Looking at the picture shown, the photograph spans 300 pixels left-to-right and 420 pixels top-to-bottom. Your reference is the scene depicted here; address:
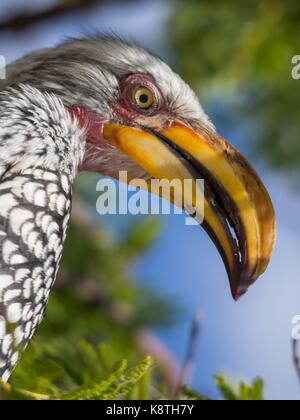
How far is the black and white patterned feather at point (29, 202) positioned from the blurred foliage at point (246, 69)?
1990 millimetres

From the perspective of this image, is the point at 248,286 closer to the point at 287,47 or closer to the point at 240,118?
the point at 287,47

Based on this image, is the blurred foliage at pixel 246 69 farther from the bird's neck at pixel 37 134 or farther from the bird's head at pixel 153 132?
the bird's neck at pixel 37 134

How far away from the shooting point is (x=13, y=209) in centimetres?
277

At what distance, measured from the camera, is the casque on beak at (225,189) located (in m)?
2.94

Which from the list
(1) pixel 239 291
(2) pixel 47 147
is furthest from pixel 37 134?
(1) pixel 239 291

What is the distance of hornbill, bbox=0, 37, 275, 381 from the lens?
2764 mm

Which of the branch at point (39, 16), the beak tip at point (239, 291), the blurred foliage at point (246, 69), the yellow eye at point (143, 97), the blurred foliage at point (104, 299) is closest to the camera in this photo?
the beak tip at point (239, 291)

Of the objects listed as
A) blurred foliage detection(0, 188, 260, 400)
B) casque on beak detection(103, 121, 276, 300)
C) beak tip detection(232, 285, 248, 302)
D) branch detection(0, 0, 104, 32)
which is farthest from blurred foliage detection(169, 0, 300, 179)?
beak tip detection(232, 285, 248, 302)

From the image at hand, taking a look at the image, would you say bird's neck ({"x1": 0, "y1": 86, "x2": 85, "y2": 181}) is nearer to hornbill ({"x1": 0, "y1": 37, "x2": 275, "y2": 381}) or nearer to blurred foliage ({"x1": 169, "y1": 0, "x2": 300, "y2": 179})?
hornbill ({"x1": 0, "y1": 37, "x2": 275, "y2": 381})

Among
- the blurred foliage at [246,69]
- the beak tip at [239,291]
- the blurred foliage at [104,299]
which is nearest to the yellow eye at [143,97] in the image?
the beak tip at [239,291]

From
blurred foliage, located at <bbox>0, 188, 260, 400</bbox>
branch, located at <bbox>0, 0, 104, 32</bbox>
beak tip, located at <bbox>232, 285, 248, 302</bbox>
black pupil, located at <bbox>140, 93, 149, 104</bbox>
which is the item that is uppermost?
branch, located at <bbox>0, 0, 104, 32</bbox>

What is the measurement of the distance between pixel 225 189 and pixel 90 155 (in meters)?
0.53

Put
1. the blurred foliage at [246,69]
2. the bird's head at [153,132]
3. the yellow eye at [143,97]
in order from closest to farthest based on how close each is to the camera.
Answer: the bird's head at [153,132], the yellow eye at [143,97], the blurred foliage at [246,69]

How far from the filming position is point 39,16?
4227 mm
